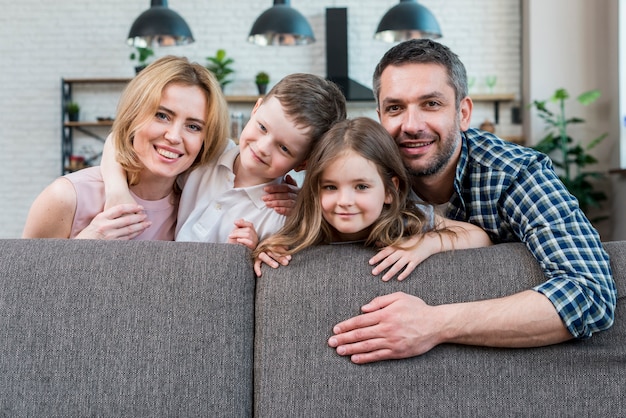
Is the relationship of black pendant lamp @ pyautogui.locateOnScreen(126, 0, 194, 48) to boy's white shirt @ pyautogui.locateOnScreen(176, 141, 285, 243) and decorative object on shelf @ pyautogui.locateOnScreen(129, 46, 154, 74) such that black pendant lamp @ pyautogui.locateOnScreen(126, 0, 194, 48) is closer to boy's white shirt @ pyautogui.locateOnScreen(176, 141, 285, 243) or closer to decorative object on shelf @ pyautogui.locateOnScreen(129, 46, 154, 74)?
decorative object on shelf @ pyautogui.locateOnScreen(129, 46, 154, 74)

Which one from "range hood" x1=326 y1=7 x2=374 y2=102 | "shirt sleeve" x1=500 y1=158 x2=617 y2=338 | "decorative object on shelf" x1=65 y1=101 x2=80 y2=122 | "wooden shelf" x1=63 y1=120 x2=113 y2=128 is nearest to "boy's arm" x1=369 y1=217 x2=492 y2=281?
"shirt sleeve" x1=500 y1=158 x2=617 y2=338

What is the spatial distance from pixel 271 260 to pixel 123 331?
1.27 ft

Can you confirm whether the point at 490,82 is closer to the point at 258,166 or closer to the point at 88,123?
the point at 88,123

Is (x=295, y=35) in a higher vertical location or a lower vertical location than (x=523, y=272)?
higher

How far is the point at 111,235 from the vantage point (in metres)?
1.89

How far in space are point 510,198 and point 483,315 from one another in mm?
366

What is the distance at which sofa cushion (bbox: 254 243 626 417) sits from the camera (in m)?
1.53

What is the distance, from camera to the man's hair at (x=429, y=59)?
1.97 m

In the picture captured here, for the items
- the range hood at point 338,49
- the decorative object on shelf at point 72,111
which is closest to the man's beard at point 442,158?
the range hood at point 338,49

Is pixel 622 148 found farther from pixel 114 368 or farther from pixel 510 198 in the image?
pixel 114 368

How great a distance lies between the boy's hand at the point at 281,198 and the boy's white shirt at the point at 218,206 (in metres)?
0.03

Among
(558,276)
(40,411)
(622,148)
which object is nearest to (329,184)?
(558,276)

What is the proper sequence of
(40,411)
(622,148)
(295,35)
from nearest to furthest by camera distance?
(40,411)
(295,35)
(622,148)

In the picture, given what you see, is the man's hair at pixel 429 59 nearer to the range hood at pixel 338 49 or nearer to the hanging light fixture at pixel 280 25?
the hanging light fixture at pixel 280 25
